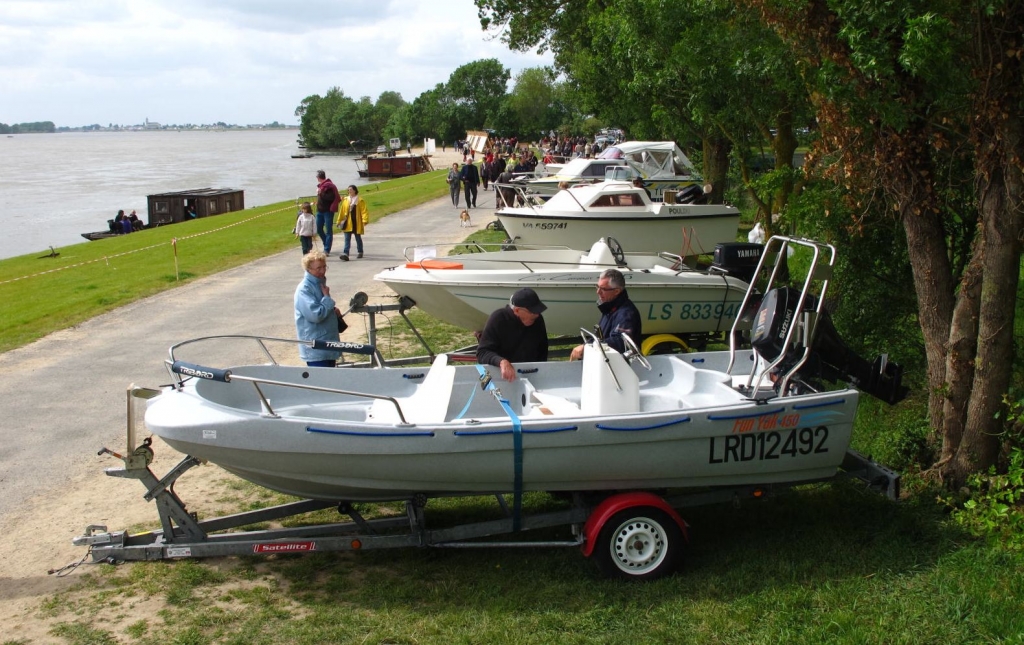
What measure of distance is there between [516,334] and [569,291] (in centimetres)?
330

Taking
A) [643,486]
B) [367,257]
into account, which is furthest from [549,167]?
[643,486]

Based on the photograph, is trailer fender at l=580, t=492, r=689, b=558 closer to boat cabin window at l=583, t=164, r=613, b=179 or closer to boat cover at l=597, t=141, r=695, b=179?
boat cabin window at l=583, t=164, r=613, b=179

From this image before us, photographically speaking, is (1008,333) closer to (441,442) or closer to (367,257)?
(441,442)

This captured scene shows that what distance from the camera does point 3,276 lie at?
21656 mm

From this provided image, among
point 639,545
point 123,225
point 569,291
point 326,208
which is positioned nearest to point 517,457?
point 639,545

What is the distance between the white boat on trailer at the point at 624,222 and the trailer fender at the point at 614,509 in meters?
10.9

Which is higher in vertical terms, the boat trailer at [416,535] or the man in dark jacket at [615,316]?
the man in dark jacket at [615,316]

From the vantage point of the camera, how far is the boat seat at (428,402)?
614 cm

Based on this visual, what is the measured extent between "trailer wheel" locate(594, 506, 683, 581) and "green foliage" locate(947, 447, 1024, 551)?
194 centimetres

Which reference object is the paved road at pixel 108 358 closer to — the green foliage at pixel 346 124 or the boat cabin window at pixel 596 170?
the boat cabin window at pixel 596 170

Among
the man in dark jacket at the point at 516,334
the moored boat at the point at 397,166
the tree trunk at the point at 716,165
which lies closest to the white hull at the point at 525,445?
the man in dark jacket at the point at 516,334

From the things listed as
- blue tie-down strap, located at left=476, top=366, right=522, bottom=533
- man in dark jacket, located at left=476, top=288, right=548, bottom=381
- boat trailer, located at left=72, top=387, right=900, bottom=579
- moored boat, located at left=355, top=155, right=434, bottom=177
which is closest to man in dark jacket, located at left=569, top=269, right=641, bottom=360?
man in dark jacket, located at left=476, top=288, right=548, bottom=381

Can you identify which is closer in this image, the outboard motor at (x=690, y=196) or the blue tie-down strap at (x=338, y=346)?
the blue tie-down strap at (x=338, y=346)

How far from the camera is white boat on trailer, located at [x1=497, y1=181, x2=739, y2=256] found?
16297 mm
